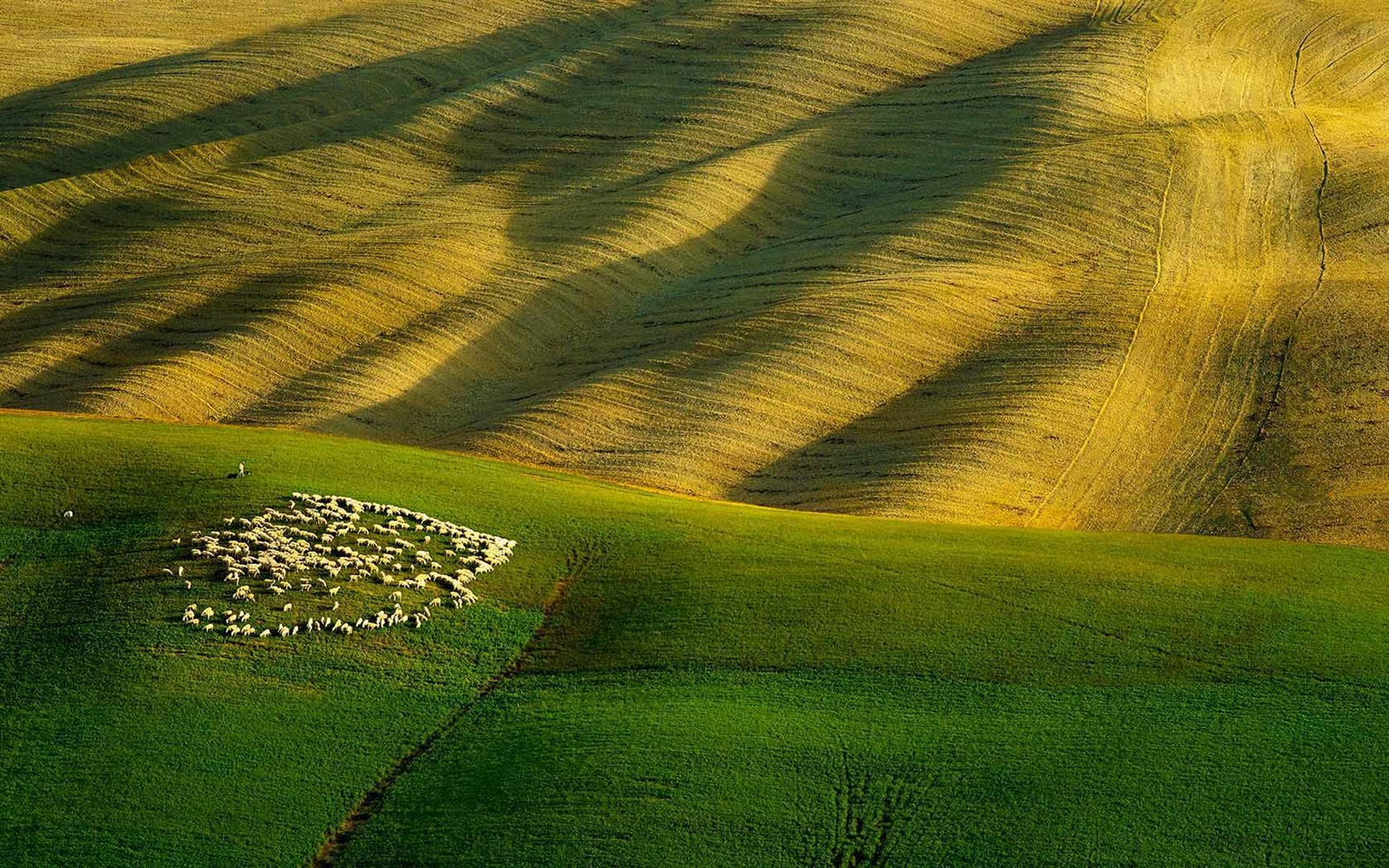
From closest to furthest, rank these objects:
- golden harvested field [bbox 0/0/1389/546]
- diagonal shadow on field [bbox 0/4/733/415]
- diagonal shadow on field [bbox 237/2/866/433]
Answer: golden harvested field [bbox 0/0/1389/546] < diagonal shadow on field [bbox 237/2/866/433] < diagonal shadow on field [bbox 0/4/733/415]

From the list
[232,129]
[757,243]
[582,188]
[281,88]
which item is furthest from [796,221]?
[281,88]

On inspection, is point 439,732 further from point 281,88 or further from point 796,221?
point 281,88

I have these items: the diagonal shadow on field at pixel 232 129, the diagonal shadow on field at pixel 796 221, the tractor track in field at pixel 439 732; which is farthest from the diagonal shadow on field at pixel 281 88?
the tractor track in field at pixel 439 732

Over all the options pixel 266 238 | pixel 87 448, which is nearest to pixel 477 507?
pixel 87 448

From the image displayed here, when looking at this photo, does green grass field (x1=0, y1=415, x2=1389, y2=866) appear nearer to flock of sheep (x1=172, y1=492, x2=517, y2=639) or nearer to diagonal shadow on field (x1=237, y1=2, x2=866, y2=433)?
flock of sheep (x1=172, y1=492, x2=517, y2=639)

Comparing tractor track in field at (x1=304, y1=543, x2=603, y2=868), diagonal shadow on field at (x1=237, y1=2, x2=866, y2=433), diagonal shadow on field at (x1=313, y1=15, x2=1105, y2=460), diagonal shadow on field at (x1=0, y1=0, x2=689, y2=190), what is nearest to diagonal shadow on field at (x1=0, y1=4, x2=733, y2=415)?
diagonal shadow on field at (x1=0, y1=0, x2=689, y2=190)

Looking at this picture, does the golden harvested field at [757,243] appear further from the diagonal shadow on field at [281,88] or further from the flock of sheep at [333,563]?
the flock of sheep at [333,563]

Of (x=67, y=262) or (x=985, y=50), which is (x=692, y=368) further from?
(x=985, y=50)
